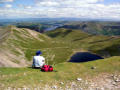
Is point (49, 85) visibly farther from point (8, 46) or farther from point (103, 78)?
point (8, 46)

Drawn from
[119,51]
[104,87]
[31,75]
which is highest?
[119,51]

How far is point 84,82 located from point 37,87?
6.30 meters

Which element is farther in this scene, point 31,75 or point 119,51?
point 119,51

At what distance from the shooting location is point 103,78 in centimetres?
1900

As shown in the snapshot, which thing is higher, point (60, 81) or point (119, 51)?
point (119, 51)

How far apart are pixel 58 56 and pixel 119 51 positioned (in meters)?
78.2

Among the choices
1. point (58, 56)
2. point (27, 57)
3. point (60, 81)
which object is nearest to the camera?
point (60, 81)

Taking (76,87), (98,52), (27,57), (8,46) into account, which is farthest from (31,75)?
(98,52)

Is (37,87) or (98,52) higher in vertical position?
(98,52)

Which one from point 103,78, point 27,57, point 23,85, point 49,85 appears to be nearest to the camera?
point 23,85

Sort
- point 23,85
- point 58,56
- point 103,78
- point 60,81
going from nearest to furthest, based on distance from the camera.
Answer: point 23,85 < point 60,81 < point 103,78 < point 58,56

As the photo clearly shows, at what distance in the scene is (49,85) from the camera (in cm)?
1561

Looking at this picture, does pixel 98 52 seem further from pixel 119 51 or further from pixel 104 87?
pixel 104 87

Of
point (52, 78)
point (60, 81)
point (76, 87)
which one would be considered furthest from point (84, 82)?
point (52, 78)
